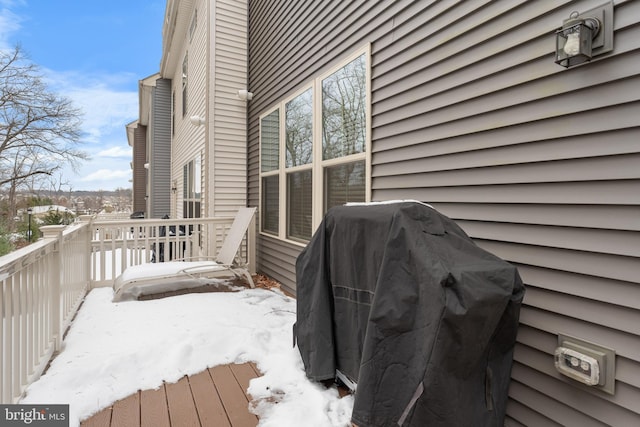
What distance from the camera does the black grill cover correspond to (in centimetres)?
140

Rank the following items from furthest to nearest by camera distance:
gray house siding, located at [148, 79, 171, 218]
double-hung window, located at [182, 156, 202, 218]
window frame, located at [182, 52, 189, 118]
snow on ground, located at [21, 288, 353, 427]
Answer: gray house siding, located at [148, 79, 171, 218] < window frame, located at [182, 52, 189, 118] < double-hung window, located at [182, 156, 202, 218] < snow on ground, located at [21, 288, 353, 427]

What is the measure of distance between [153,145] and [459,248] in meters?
12.9

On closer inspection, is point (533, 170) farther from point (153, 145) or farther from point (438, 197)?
point (153, 145)

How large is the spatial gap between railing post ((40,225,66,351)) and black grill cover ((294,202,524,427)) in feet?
7.61

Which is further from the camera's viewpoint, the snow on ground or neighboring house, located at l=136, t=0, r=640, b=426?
the snow on ground

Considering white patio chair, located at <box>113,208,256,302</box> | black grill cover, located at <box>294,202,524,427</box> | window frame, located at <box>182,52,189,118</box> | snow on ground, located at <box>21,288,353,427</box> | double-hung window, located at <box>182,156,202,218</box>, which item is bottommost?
snow on ground, located at <box>21,288,353,427</box>

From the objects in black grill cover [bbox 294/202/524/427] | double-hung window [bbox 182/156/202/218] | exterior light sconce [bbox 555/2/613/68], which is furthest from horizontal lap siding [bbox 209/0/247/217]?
exterior light sconce [bbox 555/2/613/68]

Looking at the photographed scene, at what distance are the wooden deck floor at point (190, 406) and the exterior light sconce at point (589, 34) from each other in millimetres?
2321

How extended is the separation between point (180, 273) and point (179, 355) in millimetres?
1697

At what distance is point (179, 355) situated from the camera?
2.63 m

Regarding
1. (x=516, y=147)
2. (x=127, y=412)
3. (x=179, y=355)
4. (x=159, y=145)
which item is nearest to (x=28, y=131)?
(x=159, y=145)

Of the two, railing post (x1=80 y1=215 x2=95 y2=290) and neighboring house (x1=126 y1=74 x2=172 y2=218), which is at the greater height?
neighboring house (x1=126 y1=74 x2=172 y2=218)

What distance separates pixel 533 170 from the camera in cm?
173

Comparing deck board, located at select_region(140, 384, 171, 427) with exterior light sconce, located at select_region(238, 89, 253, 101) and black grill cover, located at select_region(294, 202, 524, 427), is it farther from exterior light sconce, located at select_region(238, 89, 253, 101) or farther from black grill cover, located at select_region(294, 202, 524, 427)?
exterior light sconce, located at select_region(238, 89, 253, 101)
